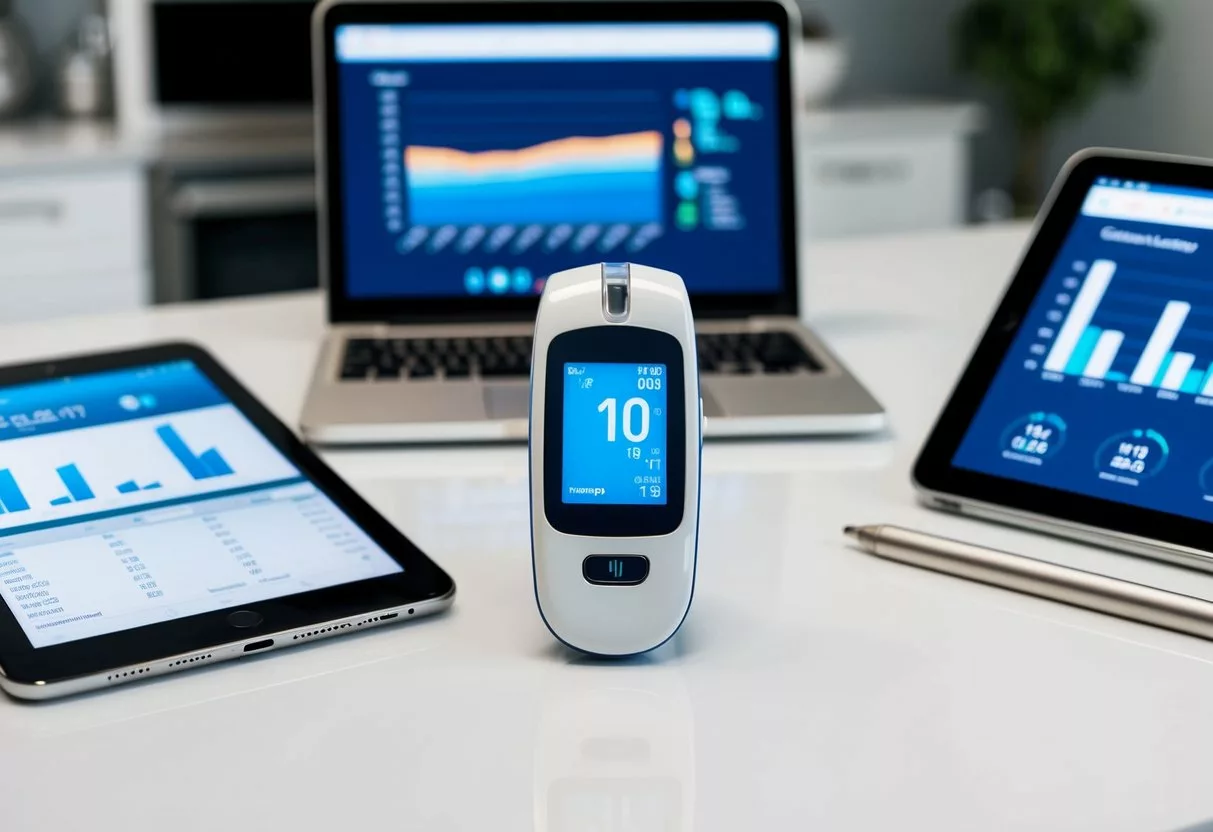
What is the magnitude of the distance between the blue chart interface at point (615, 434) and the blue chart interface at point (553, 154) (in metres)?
0.50

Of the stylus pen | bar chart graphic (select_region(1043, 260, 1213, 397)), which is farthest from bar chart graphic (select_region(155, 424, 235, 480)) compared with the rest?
bar chart graphic (select_region(1043, 260, 1213, 397))

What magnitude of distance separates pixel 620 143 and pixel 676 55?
0.09 m

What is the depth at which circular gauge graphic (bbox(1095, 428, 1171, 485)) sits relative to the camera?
78 cm

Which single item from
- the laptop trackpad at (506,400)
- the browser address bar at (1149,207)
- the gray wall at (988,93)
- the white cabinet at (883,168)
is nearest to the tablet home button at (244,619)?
the laptop trackpad at (506,400)

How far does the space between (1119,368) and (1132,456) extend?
2.4 inches

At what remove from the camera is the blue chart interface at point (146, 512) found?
685 millimetres

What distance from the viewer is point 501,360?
104 centimetres

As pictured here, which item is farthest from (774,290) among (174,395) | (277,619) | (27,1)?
(27,1)

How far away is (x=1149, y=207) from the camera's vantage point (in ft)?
2.77

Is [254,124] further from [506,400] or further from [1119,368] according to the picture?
[1119,368]

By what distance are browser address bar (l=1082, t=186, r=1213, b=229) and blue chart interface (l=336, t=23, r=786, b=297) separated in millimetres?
329

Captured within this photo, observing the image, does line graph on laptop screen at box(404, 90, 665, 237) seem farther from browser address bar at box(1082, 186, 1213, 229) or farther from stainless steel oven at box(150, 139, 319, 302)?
stainless steel oven at box(150, 139, 319, 302)

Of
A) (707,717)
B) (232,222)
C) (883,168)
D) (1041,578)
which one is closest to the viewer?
(707,717)

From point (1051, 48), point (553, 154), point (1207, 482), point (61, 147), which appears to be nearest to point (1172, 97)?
point (1051, 48)
